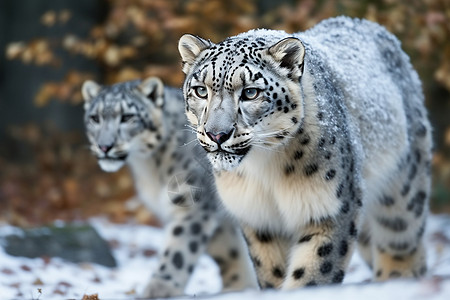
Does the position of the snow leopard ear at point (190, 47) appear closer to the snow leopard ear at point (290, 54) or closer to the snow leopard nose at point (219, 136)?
the snow leopard ear at point (290, 54)

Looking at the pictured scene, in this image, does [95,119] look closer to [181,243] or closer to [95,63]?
[181,243]

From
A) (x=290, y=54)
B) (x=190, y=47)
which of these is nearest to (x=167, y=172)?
(x=190, y=47)

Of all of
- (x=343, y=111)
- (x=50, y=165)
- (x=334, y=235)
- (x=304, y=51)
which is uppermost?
(x=304, y=51)

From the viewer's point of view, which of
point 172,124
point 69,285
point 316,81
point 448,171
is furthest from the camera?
point 448,171

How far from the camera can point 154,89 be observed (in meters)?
7.85

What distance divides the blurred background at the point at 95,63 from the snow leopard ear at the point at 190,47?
4658 mm

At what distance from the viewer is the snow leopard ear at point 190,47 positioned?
512 centimetres

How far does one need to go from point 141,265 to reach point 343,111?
4562mm

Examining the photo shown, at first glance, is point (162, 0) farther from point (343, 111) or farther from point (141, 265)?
point (343, 111)

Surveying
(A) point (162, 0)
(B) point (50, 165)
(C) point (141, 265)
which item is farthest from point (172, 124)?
(B) point (50, 165)

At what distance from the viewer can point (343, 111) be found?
545 cm

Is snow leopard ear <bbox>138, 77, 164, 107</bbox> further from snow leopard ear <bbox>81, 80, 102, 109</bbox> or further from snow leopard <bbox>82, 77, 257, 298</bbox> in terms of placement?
snow leopard ear <bbox>81, 80, 102, 109</bbox>

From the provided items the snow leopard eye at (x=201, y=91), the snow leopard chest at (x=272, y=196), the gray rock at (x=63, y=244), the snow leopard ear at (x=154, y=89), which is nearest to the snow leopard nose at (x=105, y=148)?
the snow leopard ear at (x=154, y=89)

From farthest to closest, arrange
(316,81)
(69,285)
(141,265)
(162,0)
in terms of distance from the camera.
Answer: (162,0) < (141,265) < (69,285) < (316,81)
